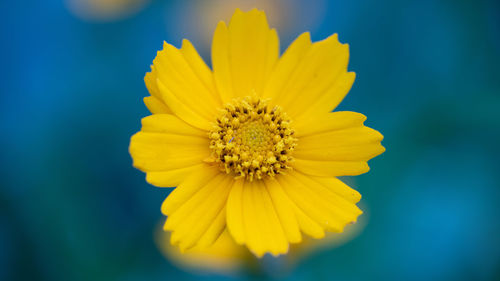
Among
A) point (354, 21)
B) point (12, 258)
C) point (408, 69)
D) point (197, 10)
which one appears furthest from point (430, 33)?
point (12, 258)

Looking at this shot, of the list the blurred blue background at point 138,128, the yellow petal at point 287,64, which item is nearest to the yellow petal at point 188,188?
the yellow petal at point 287,64

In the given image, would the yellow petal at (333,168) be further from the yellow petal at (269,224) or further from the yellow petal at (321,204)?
the yellow petal at (269,224)

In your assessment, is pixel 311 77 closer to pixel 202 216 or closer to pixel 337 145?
pixel 337 145

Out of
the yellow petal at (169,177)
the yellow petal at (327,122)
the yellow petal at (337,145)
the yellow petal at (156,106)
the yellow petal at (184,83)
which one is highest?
the yellow petal at (184,83)

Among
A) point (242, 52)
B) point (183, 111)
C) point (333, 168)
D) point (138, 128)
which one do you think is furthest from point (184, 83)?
point (138, 128)

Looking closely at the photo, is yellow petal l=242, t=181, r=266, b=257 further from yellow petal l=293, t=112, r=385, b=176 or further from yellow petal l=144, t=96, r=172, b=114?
yellow petal l=144, t=96, r=172, b=114

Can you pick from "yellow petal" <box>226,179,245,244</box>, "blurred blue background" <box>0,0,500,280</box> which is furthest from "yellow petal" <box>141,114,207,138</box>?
"blurred blue background" <box>0,0,500,280</box>
